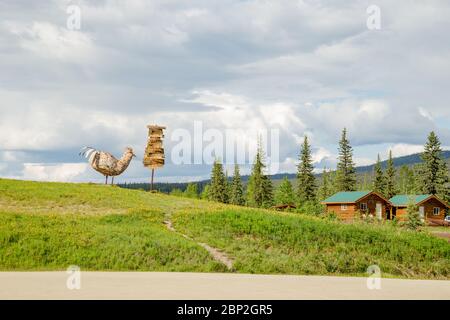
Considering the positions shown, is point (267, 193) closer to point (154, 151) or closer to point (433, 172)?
→ point (433, 172)

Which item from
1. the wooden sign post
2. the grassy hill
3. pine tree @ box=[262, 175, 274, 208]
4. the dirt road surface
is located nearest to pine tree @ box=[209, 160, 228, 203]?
pine tree @ box=[262, 175, 274, 208]

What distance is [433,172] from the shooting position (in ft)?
293

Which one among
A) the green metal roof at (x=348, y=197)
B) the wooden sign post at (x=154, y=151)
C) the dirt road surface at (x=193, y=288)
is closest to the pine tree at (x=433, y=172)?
the green metal roof at (x=348, y=197)

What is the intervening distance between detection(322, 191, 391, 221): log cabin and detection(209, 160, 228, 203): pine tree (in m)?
22.9

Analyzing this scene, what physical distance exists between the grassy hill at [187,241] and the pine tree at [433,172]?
187 ft

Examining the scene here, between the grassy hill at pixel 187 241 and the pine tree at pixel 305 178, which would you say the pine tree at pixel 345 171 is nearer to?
the pine tree at pixel 305 178

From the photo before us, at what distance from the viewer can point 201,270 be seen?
80.7 feet

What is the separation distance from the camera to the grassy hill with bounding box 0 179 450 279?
25.4 metres

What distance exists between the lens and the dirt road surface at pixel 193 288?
15039mm

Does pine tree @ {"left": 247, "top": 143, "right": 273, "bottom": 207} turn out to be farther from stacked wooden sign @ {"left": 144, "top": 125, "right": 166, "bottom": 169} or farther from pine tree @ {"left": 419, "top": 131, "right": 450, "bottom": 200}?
stacked wooden sign @ {"left": 144, "top": 125, "right": 166, "bottom": 169}

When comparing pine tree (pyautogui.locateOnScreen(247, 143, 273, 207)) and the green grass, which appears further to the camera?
pine tree (pyautogui.locateOnScreen(247, 143, 273, 207))
